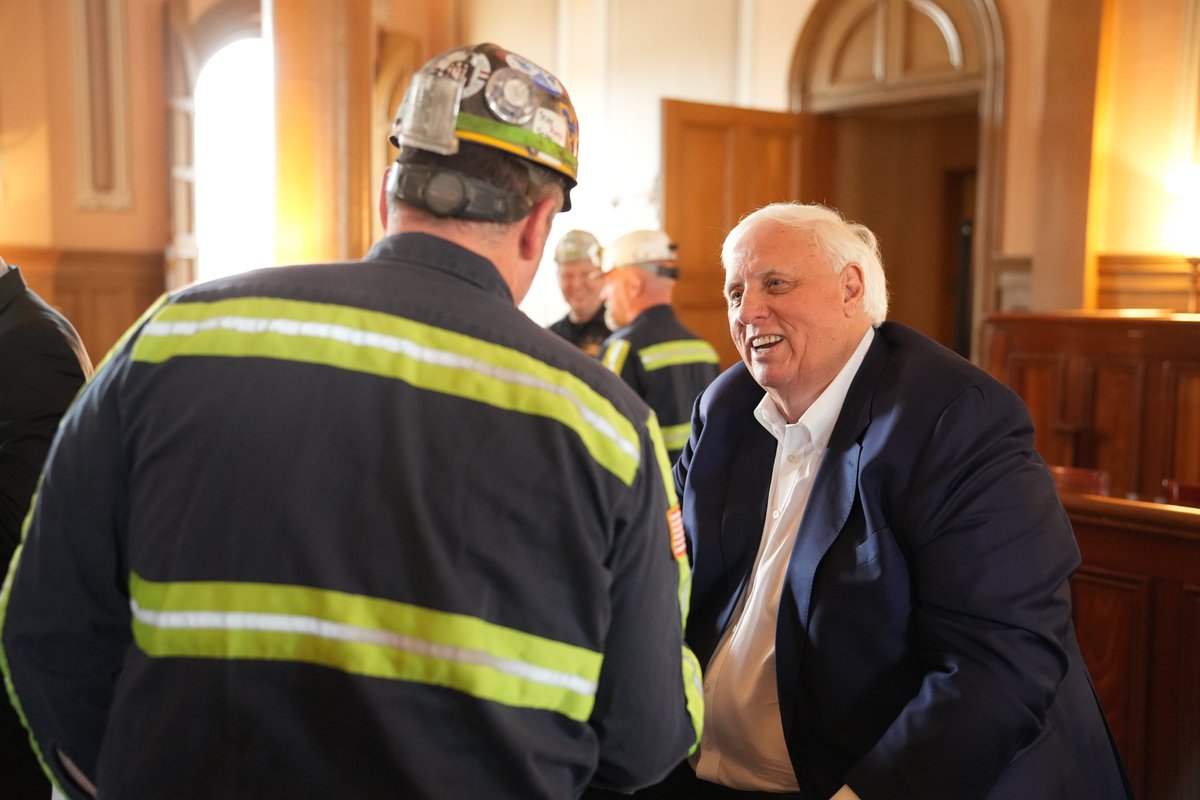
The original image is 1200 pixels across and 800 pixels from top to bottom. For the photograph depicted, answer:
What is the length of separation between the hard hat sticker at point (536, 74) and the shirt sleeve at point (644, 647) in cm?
40

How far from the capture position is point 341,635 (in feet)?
3.45

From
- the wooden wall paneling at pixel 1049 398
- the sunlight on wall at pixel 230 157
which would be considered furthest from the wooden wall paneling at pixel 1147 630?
the sunlight on wall at pixel 230 157

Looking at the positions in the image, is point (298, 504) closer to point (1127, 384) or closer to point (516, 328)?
point (516, 328)

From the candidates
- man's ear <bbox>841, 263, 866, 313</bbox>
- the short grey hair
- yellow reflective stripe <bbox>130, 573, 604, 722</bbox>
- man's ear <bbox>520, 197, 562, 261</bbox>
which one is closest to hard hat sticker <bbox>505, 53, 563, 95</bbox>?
man's ear <bbox>520, 197, 562, 261</bbox>

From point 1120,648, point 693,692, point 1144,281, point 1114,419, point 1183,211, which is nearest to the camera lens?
point 693,692

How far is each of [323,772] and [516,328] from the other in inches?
Result: 19.4

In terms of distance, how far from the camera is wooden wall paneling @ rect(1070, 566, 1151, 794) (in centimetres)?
242

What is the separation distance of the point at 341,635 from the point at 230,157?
1010 cm

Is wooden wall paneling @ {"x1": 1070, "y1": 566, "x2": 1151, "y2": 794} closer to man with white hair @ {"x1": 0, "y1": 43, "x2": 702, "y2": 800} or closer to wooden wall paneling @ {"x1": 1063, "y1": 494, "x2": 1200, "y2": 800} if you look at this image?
wooden wall paneling @ {"x1": 1063, "y1": 494, "x2": 1200, "y2": 800}

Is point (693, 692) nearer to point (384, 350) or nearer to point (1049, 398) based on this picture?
point (384, 350)

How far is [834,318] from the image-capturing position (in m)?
1.99

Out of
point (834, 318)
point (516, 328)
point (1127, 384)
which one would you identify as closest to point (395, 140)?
point (516, 328)

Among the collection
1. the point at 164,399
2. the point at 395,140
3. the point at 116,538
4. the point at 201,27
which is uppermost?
the point at 201,27

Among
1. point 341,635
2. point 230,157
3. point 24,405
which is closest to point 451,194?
point 341,635
